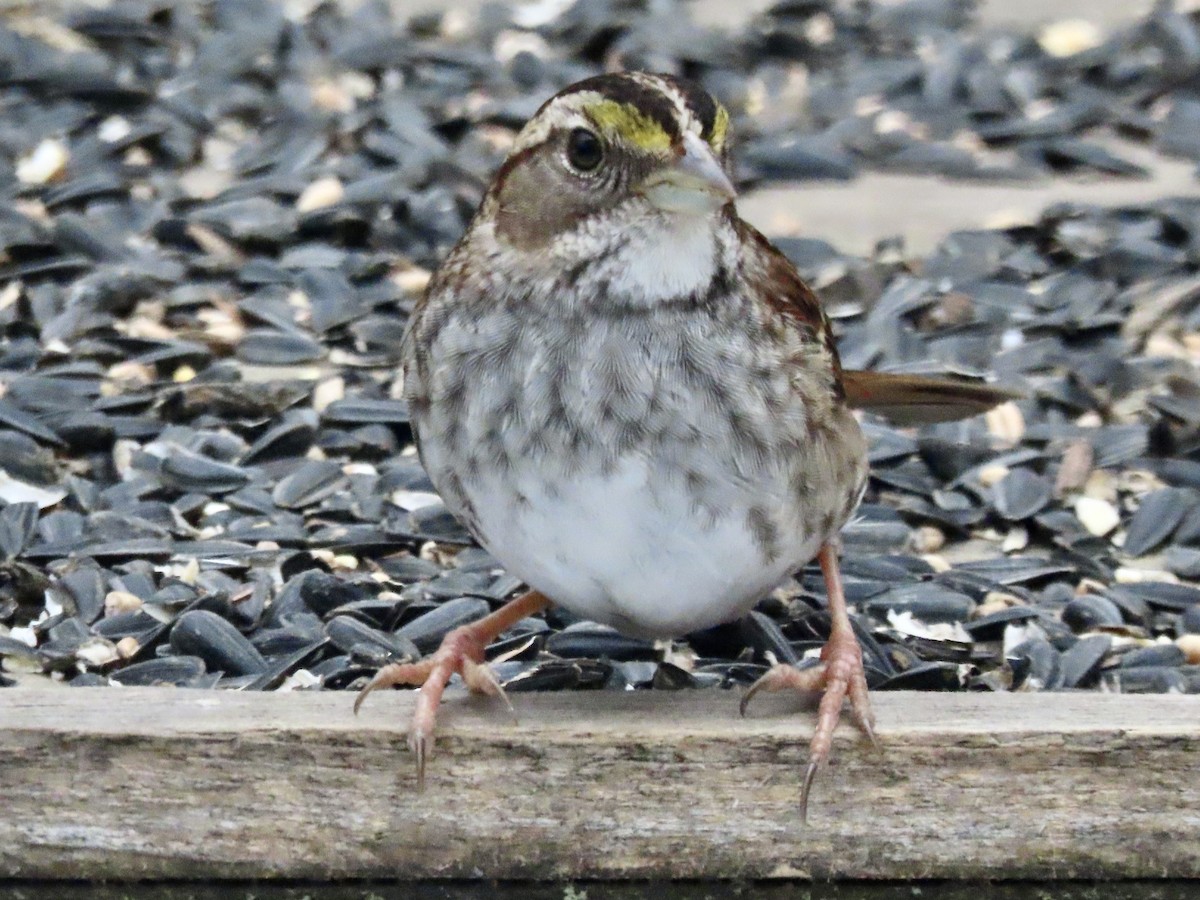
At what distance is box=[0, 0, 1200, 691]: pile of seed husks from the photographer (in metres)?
3.46

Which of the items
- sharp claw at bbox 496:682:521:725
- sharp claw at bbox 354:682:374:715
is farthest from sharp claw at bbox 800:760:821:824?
sharp claw at bbox 354:682:374:715

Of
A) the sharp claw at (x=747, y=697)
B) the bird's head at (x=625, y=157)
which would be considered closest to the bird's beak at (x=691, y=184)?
the bird's head at (x=625, y=157)

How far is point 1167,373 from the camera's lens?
444 centimetres

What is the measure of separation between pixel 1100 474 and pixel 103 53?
11.4 feet

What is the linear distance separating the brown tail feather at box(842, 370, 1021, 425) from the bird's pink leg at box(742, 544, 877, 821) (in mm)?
552

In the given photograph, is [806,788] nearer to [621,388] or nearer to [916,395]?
[621,388]

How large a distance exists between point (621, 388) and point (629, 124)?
35 centimetres

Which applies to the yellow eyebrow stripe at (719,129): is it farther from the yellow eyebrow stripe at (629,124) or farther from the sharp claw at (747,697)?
the sharp claw at (747,697)

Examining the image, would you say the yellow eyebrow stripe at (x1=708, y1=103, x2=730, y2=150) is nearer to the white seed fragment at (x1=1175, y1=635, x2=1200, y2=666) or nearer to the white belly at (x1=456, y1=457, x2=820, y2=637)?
the white belly at (x1=456, y1=457, x2=820, y2=637)

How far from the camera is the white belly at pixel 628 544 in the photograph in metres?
2.71

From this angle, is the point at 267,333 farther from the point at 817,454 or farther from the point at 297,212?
the point at 817,454

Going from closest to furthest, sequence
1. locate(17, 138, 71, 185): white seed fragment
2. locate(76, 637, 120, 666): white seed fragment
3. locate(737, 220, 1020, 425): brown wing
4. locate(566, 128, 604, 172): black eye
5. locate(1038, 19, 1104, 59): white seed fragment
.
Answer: locate(566, 128, 604, 172): black eye → locate(737, 220, 1020, 425): brown wing → locate(76, 637, 120, 666): white seed fragment → locate(17, 138, 71, 185): white seed fragment → locate(1038, 19, 1104, 59): white seed fragment

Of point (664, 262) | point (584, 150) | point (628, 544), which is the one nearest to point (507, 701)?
point (628, 544)

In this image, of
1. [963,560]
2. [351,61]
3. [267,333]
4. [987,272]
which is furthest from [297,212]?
[963,560]
